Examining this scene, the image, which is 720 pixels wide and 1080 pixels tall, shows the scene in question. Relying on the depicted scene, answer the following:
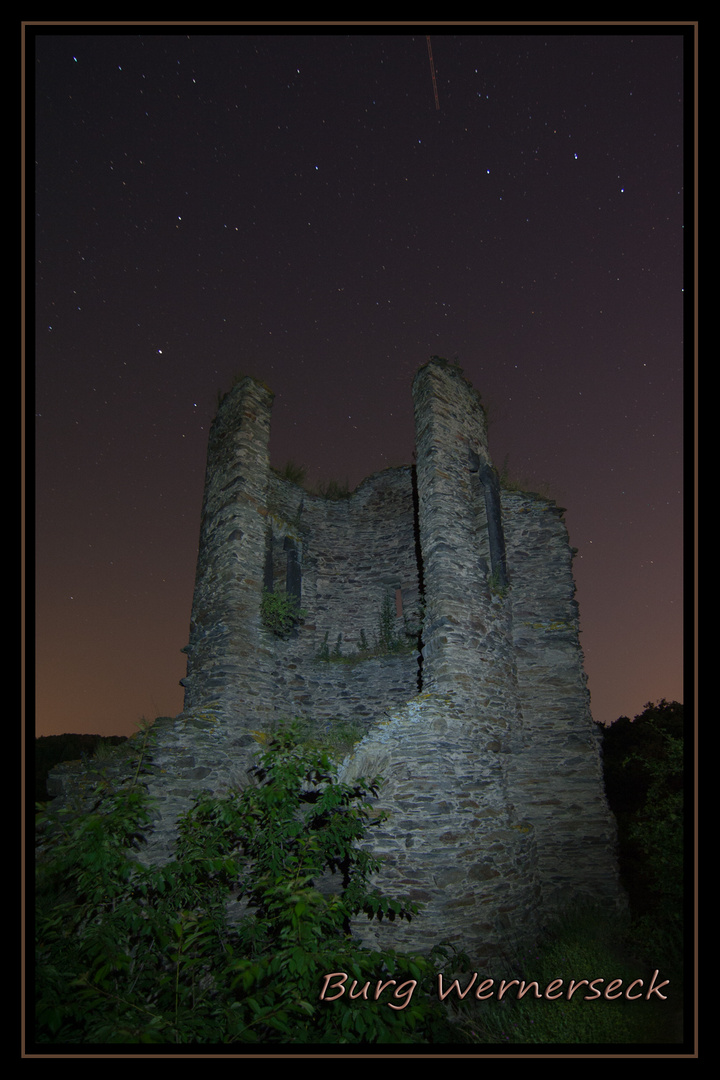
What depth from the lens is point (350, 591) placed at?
492 inches

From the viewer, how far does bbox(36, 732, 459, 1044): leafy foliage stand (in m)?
2.94

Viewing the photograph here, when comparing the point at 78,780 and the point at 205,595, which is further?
the point at 205,595

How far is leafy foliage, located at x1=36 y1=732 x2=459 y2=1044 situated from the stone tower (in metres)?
0.99

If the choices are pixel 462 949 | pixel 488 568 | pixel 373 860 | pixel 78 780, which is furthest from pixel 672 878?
pixel 78 780

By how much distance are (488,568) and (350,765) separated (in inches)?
150

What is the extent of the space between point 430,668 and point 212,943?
415cm

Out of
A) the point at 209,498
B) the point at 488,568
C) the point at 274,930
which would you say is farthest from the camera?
the point at 209,498

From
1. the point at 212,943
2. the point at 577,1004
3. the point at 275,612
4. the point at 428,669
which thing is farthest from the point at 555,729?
the point at 212,943

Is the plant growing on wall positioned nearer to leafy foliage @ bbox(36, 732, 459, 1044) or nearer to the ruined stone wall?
leafy foliage @ bbox(36, 732, 459, 1044)

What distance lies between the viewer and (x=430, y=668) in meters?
7.17

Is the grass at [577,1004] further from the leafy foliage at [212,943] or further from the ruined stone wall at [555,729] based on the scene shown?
the ruined stone wall at [555,729]

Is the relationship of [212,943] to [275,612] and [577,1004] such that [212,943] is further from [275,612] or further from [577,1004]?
[275,612]

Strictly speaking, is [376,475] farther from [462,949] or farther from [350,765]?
[462,949]

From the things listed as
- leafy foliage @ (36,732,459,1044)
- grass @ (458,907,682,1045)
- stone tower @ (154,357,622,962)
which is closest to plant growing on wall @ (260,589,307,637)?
stone tower @ (154,357,622,962)
